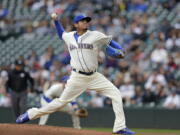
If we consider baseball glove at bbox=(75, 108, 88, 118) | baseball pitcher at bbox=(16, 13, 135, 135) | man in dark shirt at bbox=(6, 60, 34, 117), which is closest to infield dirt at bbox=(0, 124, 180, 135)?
baseball pitcher at bbox=(16, 13, 135, 135)

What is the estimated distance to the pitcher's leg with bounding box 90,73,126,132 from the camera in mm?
8805

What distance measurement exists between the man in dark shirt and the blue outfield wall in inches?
70.5

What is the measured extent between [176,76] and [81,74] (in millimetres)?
7602

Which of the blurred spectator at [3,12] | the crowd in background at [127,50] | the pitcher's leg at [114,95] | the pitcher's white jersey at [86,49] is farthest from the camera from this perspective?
the blurred spectator at [3,12]

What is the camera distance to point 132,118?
16078 millimetres

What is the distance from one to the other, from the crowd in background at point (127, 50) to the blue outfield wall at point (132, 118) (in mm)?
221

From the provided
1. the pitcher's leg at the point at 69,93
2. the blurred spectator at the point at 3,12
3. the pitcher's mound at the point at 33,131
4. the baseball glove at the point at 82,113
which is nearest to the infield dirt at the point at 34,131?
the pitcher's mound at the point at 33,131

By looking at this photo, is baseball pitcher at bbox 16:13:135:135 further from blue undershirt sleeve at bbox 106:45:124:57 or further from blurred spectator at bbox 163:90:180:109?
blurred spectator at bbox 163:90:180:109

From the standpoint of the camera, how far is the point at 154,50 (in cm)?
1684

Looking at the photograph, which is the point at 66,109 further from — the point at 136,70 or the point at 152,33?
the point at 152,33

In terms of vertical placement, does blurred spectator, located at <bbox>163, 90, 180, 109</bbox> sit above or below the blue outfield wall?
above

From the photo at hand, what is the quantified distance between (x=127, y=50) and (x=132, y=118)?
250 centimetres

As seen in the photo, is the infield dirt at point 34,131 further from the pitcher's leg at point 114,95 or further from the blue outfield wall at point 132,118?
the blue outfield wall at point 132,118

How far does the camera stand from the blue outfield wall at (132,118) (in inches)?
622
